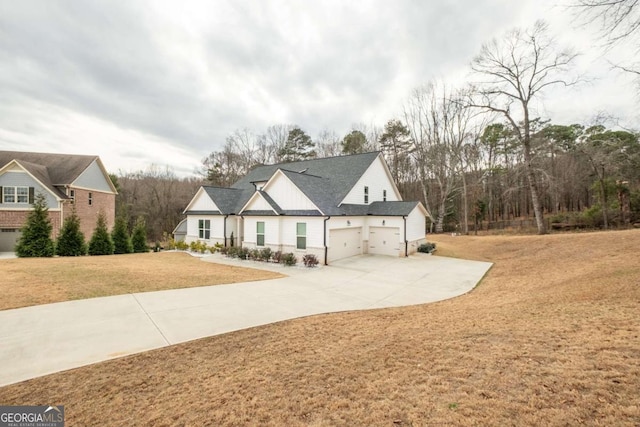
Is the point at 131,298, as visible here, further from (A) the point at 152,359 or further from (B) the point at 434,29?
(B) the point at 434,29

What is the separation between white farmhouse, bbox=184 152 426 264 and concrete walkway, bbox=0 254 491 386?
3937 mm

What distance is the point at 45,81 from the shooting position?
1611cm

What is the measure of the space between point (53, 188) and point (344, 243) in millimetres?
25366

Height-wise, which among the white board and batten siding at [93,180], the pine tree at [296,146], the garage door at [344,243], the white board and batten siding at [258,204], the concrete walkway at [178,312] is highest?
the pine tree at [296,146]

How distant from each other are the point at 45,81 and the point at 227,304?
1883cm

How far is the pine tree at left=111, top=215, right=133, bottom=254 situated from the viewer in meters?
21.0

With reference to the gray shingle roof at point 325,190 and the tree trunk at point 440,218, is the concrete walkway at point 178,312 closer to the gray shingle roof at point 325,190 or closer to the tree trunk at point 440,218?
the gray shingle roof at point 325,190

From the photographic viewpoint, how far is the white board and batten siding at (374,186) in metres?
19.9

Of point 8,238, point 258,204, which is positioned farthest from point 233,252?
point 8,238

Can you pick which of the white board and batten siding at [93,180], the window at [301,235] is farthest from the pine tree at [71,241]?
the window at [301,235]

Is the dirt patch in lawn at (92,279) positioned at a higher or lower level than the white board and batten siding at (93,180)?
lower

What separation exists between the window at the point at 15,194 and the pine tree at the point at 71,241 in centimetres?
695

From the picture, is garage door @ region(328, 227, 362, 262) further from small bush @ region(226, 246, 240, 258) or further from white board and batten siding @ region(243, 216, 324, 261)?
small bush @ region(226, 246, 240, 258)

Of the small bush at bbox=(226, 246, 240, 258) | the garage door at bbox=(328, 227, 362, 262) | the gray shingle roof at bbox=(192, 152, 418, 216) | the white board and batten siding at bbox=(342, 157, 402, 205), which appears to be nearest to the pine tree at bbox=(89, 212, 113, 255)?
the gray shingle roof at bbox=(192, 152, 418, 216)
